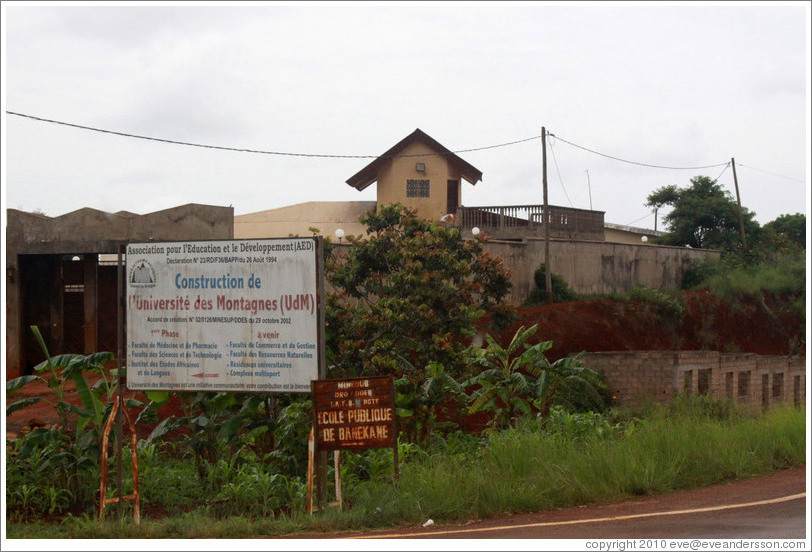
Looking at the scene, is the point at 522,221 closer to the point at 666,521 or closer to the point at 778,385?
the point at 778,385

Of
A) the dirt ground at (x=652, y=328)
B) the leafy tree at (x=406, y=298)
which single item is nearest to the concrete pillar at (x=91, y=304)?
the dirt ground at (x=652, y=328)

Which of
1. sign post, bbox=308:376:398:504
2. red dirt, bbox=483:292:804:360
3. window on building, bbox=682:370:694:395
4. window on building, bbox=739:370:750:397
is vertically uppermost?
red dirt, bbox=483:292:804:360

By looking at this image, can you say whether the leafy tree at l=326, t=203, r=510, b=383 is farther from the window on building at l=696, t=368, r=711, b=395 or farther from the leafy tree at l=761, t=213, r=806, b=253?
the leafy tree at l=761, t=213, r=806, b=253

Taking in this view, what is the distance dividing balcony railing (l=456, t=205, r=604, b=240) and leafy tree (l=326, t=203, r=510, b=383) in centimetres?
1587

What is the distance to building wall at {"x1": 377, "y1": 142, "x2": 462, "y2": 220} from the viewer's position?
37.3 meters

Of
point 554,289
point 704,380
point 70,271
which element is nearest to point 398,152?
point 554,289

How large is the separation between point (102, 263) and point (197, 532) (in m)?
16.6

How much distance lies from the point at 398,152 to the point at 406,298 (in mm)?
21968

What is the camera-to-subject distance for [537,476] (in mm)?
9734

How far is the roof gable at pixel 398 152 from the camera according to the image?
121 ft

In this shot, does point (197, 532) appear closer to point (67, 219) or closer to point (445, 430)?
point (445, 430)

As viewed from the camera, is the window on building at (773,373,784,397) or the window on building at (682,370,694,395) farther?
the window on building at (773,373,784,397)

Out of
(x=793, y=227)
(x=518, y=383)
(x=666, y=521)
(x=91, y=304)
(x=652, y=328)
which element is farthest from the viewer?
(x=793, y=227)

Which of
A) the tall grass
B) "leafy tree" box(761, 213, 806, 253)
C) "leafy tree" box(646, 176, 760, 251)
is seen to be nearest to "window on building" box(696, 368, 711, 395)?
the tall grass
